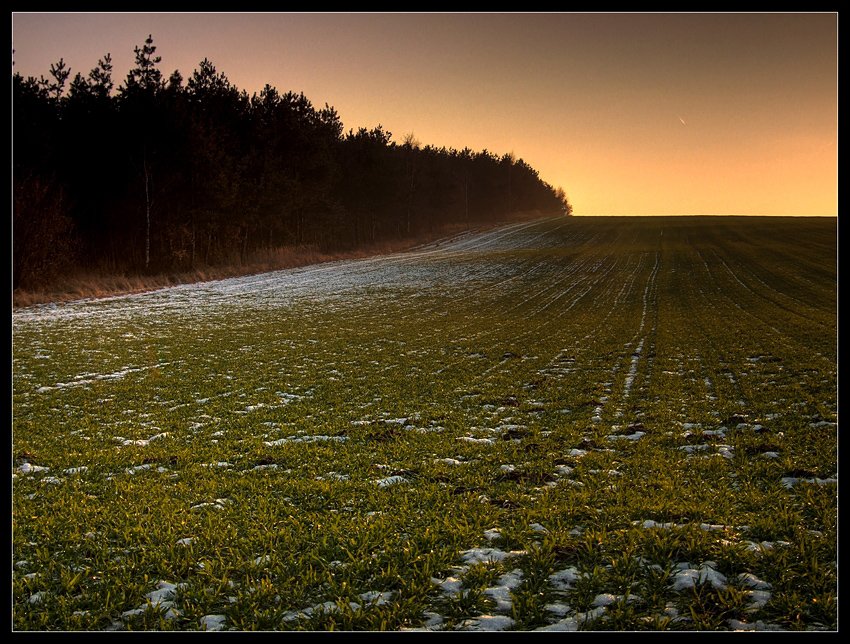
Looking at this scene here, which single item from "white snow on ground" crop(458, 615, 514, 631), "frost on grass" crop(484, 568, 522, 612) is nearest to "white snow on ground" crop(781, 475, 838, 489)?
"frost on grass" crop(484, 568, 522, 612)

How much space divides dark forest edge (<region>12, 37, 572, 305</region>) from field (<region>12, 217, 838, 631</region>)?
18.4m

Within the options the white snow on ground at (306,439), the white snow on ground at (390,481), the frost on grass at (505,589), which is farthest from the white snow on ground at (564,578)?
the white snow on ground at (306,439)

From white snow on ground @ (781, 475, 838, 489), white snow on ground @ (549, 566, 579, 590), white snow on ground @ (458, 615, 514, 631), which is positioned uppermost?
white snow on ground @ (781, 475, 838, 489)

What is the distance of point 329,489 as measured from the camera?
672 centimetres

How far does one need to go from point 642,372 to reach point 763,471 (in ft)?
23.5

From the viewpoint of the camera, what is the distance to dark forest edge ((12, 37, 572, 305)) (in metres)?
34.4

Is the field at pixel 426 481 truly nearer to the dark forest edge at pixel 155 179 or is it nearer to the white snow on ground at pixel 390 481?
the white snow on ground at pixel 390 481

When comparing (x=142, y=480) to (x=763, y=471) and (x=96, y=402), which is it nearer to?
(x=96, y=402)

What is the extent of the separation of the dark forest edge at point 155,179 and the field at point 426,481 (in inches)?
726

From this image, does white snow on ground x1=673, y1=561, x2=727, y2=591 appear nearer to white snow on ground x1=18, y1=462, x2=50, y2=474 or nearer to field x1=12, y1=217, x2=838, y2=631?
field x1=12, y1=217, x2=838, y2=631

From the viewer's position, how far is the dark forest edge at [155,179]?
34.4m

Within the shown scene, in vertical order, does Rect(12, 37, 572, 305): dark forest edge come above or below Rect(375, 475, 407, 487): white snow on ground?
above

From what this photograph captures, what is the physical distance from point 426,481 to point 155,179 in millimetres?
45699

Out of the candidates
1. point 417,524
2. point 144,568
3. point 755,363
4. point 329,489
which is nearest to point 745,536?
point 417,524
